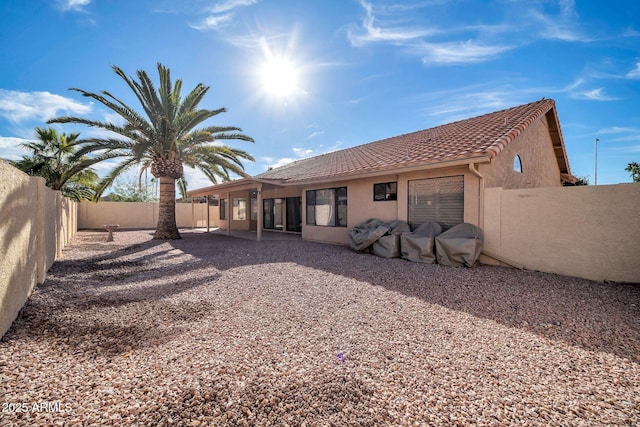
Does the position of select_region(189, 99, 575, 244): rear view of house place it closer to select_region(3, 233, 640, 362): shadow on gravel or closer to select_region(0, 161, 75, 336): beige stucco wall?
select_region(3, 233, 640, 362): shadow on gravel

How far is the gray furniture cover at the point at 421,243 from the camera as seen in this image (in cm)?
795

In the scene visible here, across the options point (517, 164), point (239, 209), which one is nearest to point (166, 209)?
point (239, 209)

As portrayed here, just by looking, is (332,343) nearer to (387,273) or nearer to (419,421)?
(419,421)

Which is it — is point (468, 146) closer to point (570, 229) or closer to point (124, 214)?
point (570, 229)

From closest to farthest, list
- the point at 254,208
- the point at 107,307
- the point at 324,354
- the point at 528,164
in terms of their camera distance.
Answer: the point at 324,354
the point at 107,307
the point at 528,164
the point at 254,208

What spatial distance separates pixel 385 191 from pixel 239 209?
13709mm

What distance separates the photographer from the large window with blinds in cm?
835

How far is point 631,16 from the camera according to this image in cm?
826

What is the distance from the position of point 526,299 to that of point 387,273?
8.99 feet

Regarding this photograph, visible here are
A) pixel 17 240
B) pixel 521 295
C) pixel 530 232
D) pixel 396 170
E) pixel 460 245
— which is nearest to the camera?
pixel 17 240

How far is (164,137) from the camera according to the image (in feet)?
41.5

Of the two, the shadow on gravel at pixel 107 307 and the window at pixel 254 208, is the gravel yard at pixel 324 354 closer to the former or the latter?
the shadow on gravel at pixel 107 307

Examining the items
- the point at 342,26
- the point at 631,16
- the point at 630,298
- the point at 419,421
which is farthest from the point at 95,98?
the point at 631,16

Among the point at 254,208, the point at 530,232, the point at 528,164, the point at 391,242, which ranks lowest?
the point at 391,242
